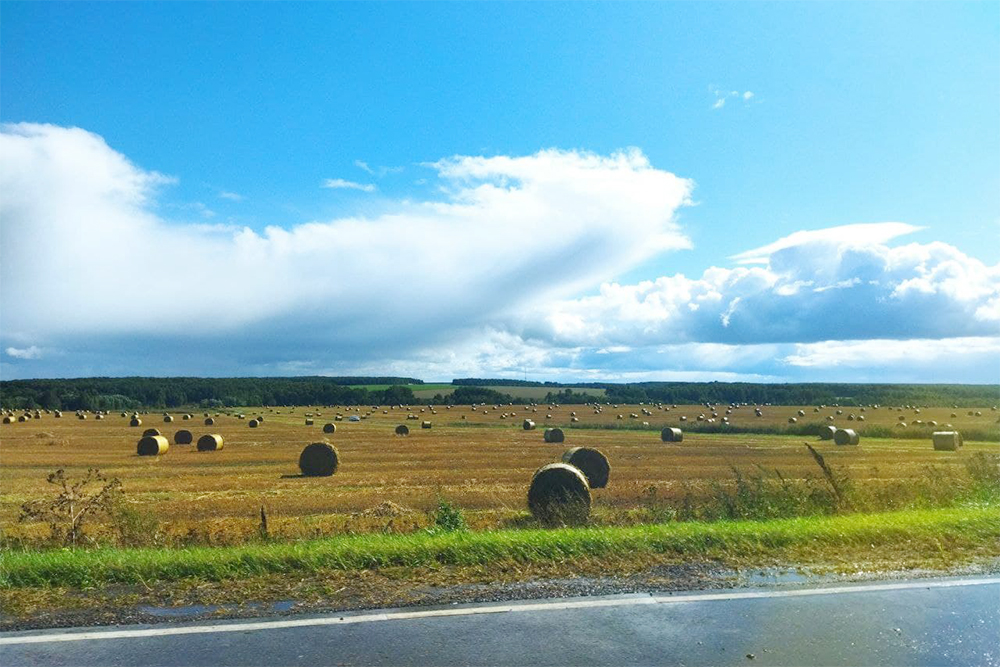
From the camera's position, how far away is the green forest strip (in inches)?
298

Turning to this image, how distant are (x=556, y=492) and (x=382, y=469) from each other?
1642 centimetres

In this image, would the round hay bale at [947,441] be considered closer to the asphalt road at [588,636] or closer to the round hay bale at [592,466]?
the round hay bale at [592,466]

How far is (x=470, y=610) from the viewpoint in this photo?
6.37 m

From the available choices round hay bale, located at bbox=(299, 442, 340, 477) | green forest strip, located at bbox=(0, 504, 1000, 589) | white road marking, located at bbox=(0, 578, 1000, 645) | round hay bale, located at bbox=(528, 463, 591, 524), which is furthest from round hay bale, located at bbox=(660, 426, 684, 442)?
white road marking, located at bbox=(0, 578, 1000, 645)

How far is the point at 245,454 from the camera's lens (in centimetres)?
4034

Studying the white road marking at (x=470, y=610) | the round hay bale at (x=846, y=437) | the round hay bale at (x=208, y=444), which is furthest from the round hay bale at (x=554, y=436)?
the white road marking at (x=470, y=610)

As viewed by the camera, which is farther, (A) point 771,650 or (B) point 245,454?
(B) point 245,454

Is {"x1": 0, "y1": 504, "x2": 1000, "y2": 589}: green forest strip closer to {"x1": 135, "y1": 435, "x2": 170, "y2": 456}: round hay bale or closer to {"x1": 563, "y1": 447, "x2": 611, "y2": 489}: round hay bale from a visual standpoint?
{"x1": 563, "y1": 447, "x2": 611, "y2": 489}: round hay bale

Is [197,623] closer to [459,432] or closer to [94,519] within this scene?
[94,519]

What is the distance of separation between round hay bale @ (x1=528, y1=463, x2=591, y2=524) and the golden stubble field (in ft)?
2.18

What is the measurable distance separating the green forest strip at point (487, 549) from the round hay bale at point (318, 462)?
21.4 metres

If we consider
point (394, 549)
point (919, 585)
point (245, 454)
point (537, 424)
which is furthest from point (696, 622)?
point (537, 424)

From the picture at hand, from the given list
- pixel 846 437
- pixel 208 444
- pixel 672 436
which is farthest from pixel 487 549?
pixel 846 437

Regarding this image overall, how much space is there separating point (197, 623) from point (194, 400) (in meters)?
149
